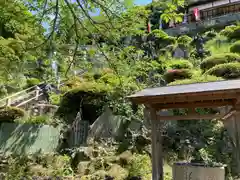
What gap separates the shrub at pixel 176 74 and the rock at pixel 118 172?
6.89 meters

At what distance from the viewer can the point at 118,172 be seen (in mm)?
7188

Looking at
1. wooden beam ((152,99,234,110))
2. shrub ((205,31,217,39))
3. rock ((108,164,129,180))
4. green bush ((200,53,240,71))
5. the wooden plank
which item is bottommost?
rock ((108,164,129,180))

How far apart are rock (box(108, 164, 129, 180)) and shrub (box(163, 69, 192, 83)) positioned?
6.89 meters

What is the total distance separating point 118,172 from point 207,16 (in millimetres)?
25812

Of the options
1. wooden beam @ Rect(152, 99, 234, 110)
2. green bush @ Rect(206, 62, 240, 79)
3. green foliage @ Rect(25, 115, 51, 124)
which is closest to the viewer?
wooden beam @ Rect(152, 99, 234, 110)

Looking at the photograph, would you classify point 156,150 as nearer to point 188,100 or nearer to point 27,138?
point 188,100

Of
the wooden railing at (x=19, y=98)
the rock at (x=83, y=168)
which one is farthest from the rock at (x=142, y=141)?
the wooden railing at (x=19, y=98)

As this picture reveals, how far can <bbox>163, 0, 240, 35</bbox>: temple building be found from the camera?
2527 cm

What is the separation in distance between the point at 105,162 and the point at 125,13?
4641 millimetres

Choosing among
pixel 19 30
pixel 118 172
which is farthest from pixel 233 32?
pixel 19 30

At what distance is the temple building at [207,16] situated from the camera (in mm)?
25266

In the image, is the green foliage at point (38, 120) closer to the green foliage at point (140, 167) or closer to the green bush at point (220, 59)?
the green foliage at point (140, 167)

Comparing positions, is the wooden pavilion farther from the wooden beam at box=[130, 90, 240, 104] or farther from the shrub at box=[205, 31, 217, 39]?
the shrub at box=[205, 31, 217, 39]

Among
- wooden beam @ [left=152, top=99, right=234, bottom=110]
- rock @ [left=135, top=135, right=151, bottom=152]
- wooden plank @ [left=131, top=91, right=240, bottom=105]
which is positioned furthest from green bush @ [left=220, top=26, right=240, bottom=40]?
wooden plank @ [left=131, top=91, right=240, bottom=105]
